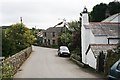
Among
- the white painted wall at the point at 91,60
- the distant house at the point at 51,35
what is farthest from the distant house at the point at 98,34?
the distant house at the point at 51,35

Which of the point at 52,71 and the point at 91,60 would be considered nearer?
the point at 52,71

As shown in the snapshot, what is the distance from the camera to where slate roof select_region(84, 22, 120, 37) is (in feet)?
107

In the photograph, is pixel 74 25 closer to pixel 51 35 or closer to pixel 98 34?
pixel 51 35

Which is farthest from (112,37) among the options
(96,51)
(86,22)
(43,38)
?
(43,38)

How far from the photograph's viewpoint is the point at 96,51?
25.7 m

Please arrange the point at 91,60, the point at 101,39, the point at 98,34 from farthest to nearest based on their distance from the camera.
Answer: the point at 101,39
the point at 98,34
the point at 91,60

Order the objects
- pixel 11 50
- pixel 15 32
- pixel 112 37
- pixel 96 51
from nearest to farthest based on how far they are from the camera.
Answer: pixel 96 51, pixel 112 37, pixel 11 50, pixel 15 32

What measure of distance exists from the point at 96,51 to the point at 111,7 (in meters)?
51.1

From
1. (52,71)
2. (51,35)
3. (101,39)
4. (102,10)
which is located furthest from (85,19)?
(51,35)

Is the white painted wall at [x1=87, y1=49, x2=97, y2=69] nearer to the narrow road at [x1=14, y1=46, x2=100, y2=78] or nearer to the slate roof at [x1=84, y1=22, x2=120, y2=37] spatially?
the narrow road at [x1=14, y1=46, x2=100, y2=78]

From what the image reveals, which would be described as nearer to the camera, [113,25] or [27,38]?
[113,25]

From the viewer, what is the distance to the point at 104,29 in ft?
111

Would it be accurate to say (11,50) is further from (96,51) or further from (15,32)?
(96,51)

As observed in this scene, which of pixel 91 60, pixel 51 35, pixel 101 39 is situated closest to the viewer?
pixel 91 60
